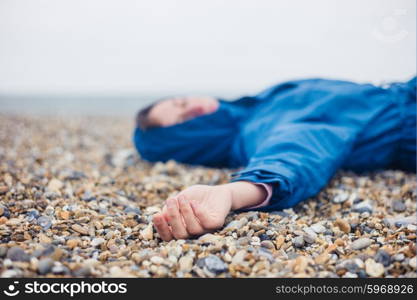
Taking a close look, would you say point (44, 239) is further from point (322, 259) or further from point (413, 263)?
point (413, 263)

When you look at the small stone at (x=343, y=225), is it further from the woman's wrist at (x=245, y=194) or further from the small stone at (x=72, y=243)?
the small stone at (x=72, y=243)

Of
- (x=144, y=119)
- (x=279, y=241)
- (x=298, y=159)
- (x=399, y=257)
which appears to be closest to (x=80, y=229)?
(x=279, y=241)

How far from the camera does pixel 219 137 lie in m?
2.87

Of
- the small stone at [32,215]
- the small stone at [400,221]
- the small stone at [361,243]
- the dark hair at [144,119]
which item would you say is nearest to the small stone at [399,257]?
the small stone at [361,243]

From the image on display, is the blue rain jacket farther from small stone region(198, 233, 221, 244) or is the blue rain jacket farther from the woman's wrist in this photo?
small stone region(198, 233, 221, 244)

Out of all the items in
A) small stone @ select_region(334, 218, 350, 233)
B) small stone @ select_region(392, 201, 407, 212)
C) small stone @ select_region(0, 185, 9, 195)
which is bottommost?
small stone @ select_region(392, 201, 407, 212)

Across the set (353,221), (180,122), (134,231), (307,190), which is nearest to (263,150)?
(307,190)

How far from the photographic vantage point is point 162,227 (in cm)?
143

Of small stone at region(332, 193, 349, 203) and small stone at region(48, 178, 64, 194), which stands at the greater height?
small stone at region(48, 178, 64, 194)

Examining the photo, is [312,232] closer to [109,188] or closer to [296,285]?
[296,285]

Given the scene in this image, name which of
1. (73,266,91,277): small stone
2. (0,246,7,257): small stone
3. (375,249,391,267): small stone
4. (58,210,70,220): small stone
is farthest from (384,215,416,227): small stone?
(0,246,7,257): small stone

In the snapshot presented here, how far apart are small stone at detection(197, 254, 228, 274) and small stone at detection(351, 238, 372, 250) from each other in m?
0.46

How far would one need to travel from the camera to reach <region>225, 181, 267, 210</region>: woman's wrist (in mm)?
1612

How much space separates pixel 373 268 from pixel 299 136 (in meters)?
0.86
